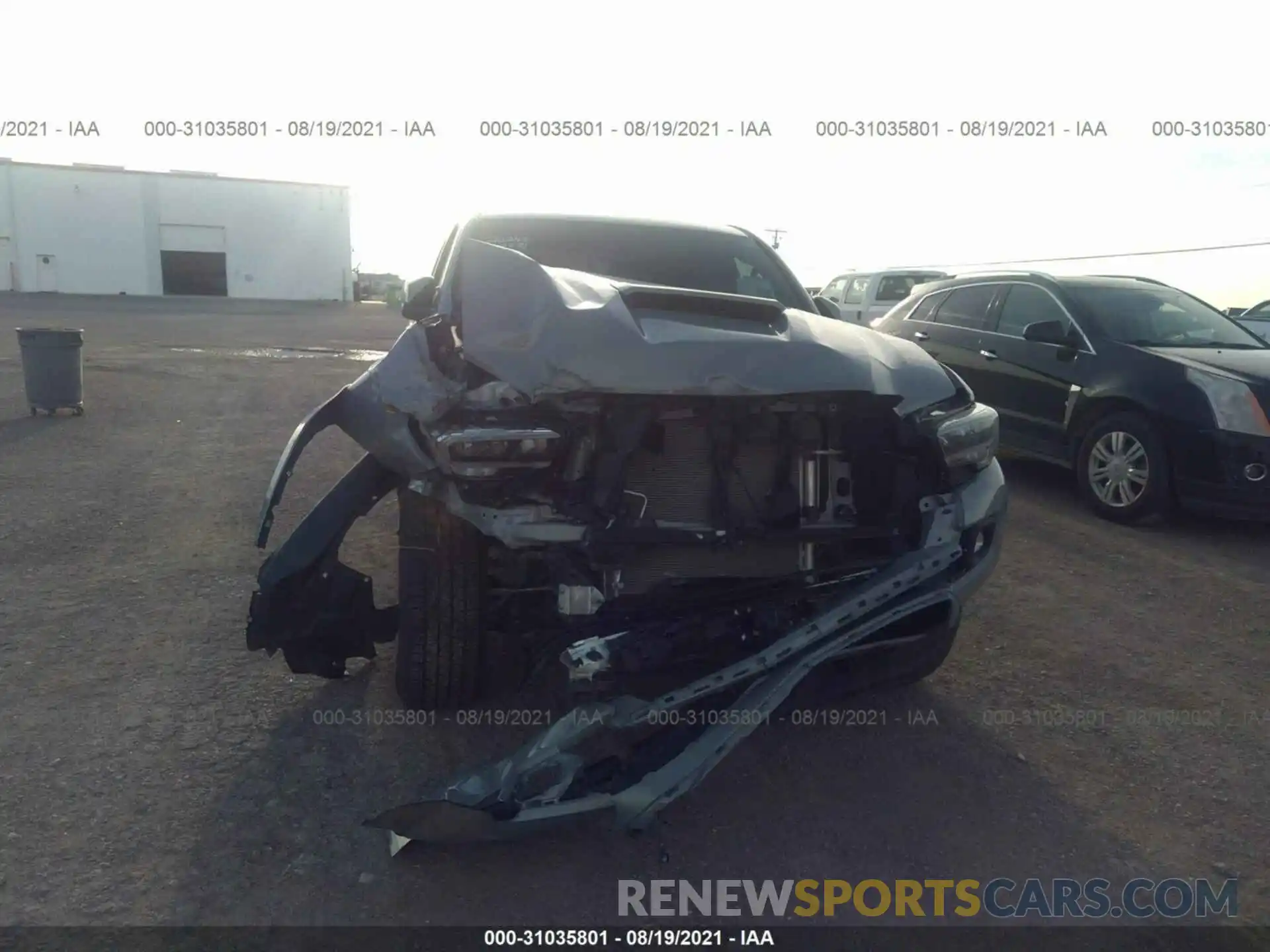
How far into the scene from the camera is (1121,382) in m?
6.44

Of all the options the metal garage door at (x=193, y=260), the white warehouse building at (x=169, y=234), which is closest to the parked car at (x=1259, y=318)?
the white warehouse building at (x=169, y=234)

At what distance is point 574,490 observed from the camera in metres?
3.03

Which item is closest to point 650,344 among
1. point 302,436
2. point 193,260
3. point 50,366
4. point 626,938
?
point 302,436

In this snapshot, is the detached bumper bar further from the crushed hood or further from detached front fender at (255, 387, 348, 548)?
detached front fender at (255, 387, 348, 548)

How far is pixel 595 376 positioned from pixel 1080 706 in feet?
7.58

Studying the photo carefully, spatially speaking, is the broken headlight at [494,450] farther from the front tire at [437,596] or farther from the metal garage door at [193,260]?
the metal garage door at [193,260]

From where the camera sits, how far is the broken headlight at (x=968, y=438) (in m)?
3.28

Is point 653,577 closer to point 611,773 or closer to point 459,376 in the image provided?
point 611,773

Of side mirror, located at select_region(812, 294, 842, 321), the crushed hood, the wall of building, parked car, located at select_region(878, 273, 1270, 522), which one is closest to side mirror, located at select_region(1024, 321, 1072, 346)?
parked car, located at select_region(878, 273, 1270, 522)

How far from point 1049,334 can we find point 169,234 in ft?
152

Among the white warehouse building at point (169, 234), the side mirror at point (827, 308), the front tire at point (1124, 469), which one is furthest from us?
the white warehouse building at point (169, 234)

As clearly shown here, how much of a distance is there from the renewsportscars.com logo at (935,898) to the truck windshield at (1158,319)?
16.0ft

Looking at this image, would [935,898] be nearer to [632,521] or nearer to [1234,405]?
[632,521]

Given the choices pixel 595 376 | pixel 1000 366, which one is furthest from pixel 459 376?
pixel 1000 366
